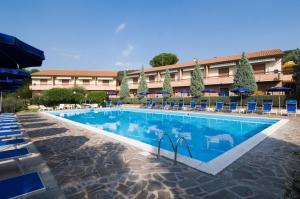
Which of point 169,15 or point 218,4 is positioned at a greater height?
point 169,15

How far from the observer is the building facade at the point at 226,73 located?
2327 centimetres

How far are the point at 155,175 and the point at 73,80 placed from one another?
1590 inches

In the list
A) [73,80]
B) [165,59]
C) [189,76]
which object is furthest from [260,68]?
[73,80]

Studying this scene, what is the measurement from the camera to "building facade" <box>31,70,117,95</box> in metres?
37.4

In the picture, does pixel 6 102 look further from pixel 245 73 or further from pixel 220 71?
pixel 220 71

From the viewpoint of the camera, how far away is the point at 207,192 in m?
3.09

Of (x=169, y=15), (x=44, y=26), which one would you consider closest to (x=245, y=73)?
(x=169, y=15)

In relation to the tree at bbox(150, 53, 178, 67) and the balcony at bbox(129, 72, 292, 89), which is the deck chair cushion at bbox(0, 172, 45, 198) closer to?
the balcony at bbox(129, 72, 292, 89)

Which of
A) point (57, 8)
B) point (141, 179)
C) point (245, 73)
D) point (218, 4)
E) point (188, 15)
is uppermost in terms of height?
point (188, 15)

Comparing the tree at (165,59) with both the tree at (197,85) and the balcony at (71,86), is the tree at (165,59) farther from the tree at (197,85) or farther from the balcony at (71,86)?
the tree at (197,85)

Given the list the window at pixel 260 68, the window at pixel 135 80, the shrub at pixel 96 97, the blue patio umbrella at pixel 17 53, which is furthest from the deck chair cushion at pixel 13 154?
the window at pixel 135 80

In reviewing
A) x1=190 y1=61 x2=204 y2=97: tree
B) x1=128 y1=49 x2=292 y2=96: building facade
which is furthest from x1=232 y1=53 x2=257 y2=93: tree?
x1=190 y1=61 x2=204 y2=97: tree

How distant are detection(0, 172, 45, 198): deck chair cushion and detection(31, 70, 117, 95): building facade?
3649 cm

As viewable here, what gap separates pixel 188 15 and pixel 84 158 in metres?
21.9
